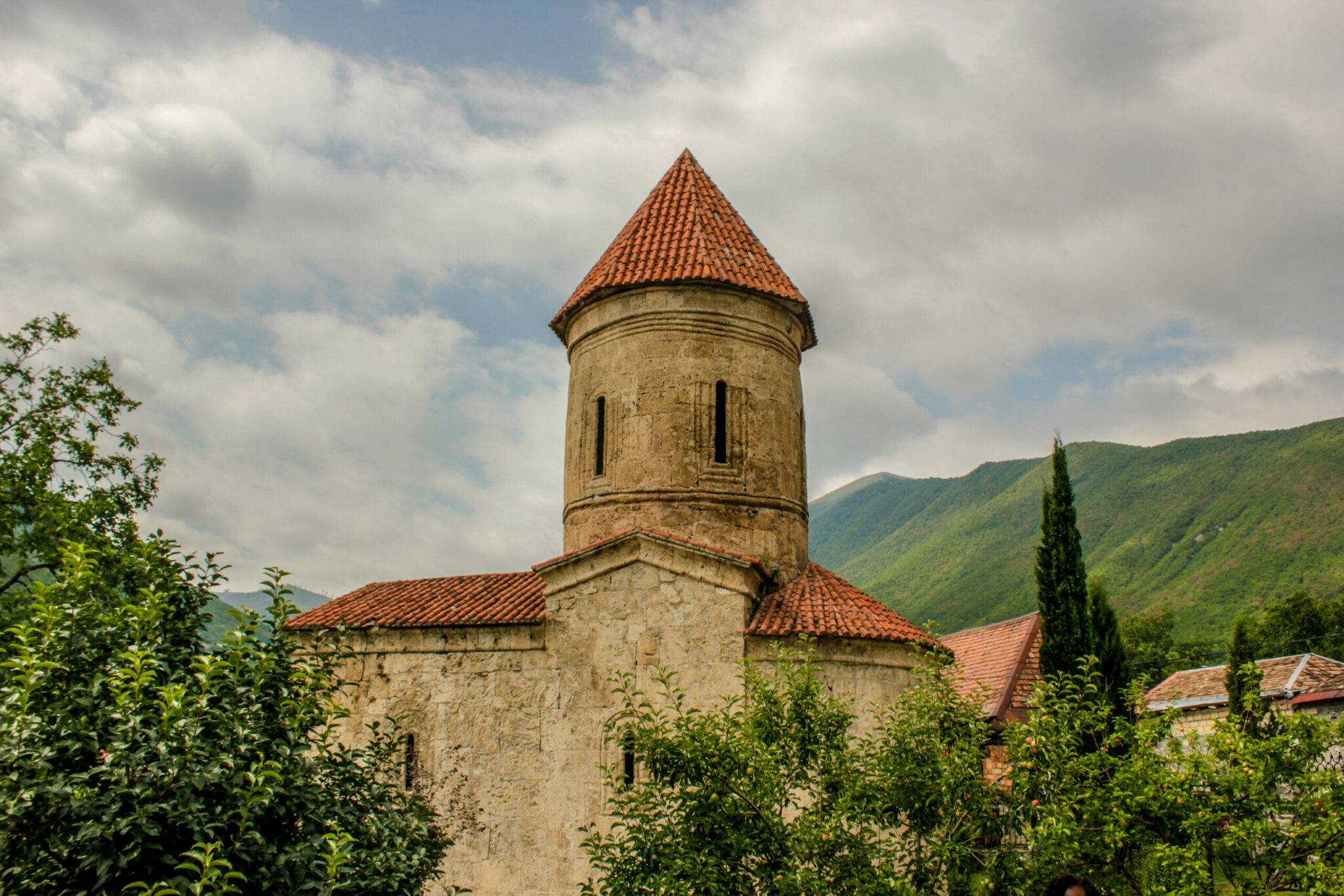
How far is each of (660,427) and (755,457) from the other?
47.9 inches

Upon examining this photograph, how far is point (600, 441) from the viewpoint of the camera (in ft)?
37.7

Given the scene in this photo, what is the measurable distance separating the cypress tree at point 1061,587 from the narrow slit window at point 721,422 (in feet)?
17.9

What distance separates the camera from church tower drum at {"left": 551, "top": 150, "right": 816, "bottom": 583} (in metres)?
10.8

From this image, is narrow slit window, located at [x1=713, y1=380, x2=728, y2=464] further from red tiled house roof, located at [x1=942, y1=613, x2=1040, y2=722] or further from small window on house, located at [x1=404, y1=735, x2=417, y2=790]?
red tiled house roof, located at [x1=942, y1=613, x2=1040, y2=722]

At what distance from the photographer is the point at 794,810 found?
8867mm

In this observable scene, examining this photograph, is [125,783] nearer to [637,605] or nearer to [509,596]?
[637,605]

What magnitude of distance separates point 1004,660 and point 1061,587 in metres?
5.34

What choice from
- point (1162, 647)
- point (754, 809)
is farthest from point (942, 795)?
point (1162, 647)

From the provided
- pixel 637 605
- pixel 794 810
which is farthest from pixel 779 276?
pixel 794 810

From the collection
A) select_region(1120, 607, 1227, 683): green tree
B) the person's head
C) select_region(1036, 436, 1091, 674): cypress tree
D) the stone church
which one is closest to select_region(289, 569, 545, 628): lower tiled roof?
the stone church

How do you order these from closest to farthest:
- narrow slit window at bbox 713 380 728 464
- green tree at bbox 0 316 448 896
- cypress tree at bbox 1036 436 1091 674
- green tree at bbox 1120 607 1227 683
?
green tree at bbox 0 316 448 896 < narrow slit window at bbox 713 380 728 464 < cypress tree at bbox 1036 436 1091 674 < green tree at bbox 1120 607 1227 683

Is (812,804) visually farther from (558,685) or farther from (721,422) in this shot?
(721,422)

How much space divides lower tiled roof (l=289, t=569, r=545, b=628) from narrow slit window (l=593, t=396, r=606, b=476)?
154 centimetres

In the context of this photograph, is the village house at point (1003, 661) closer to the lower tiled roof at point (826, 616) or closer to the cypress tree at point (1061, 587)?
the cypress tree at point (1061, 587)
